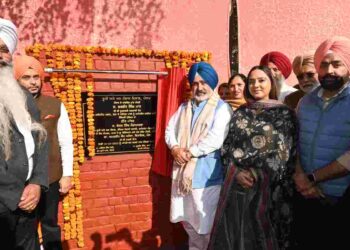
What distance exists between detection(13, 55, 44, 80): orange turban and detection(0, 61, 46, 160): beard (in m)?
0.61

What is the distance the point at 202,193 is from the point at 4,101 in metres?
1.81

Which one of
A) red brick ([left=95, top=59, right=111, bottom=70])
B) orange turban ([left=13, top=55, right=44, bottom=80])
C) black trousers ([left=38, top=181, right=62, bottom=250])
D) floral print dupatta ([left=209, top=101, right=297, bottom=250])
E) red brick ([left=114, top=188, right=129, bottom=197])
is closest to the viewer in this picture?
floral print dupatta ([left=209, top=101, right=297, bottom=250])

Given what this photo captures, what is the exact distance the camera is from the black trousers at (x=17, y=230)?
2129 mm

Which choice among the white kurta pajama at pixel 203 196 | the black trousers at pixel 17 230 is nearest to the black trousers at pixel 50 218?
the black trousers at pixel 17 230

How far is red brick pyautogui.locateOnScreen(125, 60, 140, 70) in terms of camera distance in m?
3.68

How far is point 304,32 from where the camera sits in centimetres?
490

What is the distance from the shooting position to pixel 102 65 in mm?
3562

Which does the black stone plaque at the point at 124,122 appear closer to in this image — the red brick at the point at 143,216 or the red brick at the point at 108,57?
the red brick at the point at 108,57

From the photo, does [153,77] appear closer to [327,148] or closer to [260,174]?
[260,174]

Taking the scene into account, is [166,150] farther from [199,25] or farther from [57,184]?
[199,25]

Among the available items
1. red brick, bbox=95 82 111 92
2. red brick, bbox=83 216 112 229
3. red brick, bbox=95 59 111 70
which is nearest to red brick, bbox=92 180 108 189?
red brick, bbox=83 216 112 229

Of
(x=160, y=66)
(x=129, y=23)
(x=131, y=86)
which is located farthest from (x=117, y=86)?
(x=129, y=23)

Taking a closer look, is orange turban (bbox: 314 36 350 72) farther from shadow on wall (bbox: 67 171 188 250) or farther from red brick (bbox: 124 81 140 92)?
shadow on wall (bbox: 67 171 188 250)

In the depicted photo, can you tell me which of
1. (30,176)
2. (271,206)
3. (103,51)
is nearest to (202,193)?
(271,206)
